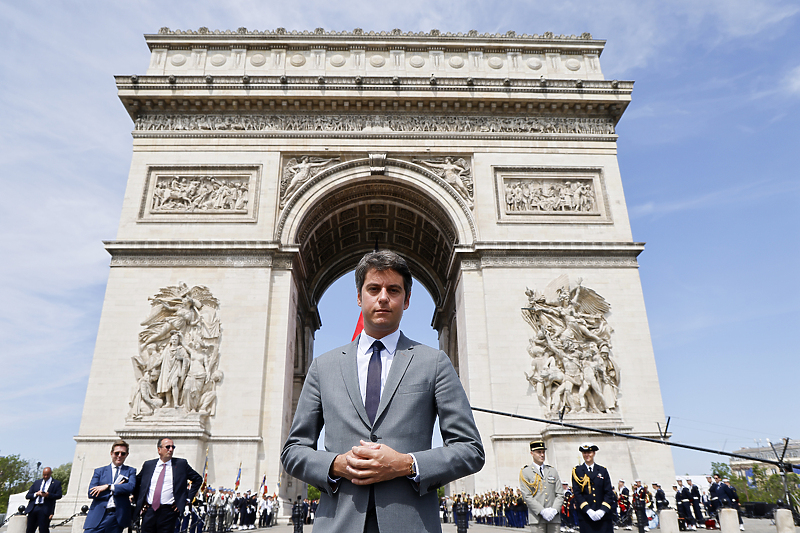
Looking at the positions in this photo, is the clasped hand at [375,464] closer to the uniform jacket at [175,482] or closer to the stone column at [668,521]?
the uniform jacket at [175,482]

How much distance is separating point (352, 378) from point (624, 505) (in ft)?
42.7

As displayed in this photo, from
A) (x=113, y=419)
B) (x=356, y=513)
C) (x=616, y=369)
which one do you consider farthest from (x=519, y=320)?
(x=356, y=513)

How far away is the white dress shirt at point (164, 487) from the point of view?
5832 millimetres

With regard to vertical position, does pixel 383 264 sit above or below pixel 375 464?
above

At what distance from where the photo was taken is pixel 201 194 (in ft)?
62.7

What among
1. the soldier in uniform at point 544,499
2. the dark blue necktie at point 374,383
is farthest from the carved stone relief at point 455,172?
the dark blue necktie at point 374,383

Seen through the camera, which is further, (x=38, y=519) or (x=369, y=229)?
(x=369, y=229)

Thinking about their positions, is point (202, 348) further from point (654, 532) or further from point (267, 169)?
point (654, 532)

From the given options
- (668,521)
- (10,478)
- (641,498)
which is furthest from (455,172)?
(10,478)

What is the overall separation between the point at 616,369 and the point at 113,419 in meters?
15.4

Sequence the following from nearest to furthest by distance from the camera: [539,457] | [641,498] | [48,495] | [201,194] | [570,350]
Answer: [539,457], [48,495], [641,498], [570,350], [201,194]

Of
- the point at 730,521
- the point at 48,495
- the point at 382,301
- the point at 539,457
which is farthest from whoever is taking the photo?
the point at 730,521

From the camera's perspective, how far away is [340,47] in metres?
21.6

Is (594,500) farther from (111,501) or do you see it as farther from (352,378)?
(111,501)
